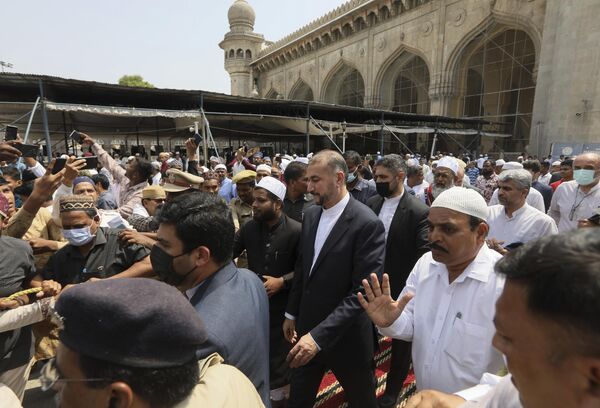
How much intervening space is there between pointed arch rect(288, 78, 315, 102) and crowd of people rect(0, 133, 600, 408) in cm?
3075

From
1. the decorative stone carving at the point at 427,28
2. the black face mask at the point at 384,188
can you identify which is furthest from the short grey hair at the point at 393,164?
the decorative stone carving at the point at 427,28

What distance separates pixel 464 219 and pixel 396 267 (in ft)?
4.54

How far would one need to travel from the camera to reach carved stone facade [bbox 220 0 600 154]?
13.3 metres

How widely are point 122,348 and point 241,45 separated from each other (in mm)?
40575

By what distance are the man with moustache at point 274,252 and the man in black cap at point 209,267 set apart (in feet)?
3.04

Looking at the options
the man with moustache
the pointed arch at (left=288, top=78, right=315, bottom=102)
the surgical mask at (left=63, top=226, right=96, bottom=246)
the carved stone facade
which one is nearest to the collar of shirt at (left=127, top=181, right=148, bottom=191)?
the surgical mask at (left=63, top=226, right=96, bottom=246)

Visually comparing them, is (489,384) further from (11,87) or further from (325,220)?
(11,87)

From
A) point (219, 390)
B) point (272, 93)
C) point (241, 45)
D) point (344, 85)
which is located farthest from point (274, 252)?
point (241, 45)

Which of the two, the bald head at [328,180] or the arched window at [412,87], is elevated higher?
the arched window at [412,87]

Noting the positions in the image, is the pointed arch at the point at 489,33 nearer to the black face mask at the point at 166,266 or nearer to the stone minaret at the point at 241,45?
the black face mask at the point at 166,266

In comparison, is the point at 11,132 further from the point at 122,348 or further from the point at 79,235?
the point at 122,348

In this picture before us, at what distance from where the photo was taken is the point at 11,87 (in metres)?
9.01

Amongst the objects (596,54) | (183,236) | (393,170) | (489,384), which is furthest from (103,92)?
(596,54)

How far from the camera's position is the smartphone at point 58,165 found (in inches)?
104
